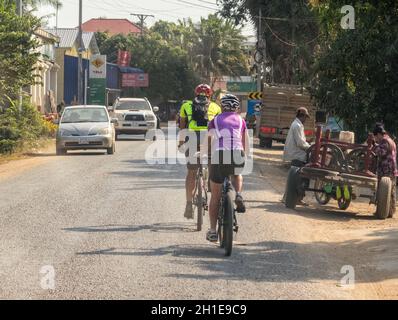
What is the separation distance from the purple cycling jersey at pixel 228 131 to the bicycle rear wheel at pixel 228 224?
2.10 ft

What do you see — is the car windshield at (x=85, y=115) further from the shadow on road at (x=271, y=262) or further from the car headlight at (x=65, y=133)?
the shadow on road at (x=271, y=262)

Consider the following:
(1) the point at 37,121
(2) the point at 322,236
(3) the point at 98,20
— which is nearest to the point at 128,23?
(3) the point at 98,20

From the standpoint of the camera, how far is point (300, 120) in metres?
17.1

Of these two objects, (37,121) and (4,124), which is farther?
(37,121)

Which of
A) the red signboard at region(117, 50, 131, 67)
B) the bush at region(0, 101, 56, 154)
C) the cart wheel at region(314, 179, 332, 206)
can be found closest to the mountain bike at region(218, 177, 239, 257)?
the cart wheel at region(314, 179, 332, 206)

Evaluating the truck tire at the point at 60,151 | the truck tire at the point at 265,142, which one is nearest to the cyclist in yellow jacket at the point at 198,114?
the truck tire at the point at 60,151

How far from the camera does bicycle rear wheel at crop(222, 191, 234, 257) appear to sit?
35.1 ft

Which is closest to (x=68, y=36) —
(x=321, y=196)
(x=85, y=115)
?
(x=85, y=115)

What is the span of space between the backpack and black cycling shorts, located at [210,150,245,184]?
156 centimetres

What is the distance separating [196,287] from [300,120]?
8611 millimetres

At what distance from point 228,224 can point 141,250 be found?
3.87 ft

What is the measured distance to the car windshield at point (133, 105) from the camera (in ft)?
136

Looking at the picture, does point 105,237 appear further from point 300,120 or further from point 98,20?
point 98,20

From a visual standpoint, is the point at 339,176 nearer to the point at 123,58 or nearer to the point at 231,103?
the point at 231,103
